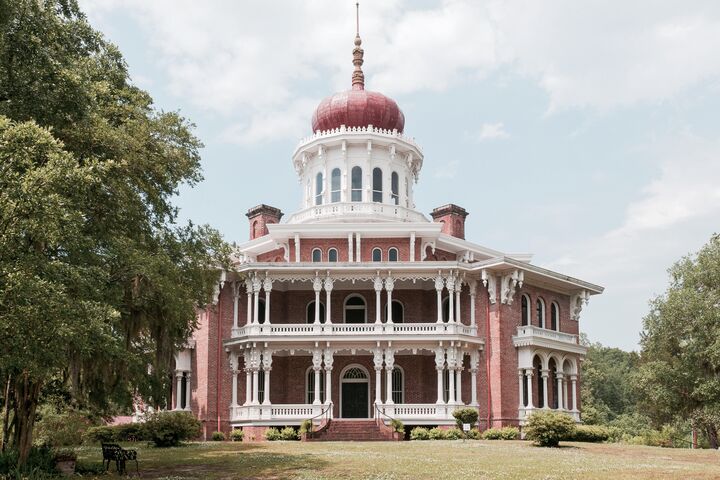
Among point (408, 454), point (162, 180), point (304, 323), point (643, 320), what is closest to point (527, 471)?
point (408, 454)

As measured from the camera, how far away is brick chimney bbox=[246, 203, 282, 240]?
49.7 meters

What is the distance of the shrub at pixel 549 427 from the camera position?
30.3 metres

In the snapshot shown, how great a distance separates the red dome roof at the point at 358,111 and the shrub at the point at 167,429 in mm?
22410

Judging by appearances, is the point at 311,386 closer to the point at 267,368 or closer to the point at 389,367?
the point at 267,368

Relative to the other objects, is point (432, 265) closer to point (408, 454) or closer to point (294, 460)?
point (408, 454)

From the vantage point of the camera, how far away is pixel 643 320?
4631cm

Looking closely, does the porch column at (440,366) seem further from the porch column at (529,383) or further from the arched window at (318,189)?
the arched window at (318,189)

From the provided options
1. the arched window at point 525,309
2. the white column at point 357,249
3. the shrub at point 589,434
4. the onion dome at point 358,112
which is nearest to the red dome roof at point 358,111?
the onion dome at point 358,112

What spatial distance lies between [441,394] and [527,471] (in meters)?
19.2

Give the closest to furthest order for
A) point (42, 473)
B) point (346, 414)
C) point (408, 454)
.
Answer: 1. point (42, 473)
2. point (408, 454)
3. point (346, 414)

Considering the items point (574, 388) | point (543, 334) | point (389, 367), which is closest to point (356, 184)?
point (389, 367)

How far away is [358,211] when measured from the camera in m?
46.1

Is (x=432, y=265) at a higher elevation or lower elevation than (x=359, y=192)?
lower

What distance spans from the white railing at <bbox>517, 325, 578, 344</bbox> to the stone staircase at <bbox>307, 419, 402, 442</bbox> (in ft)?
29.2
